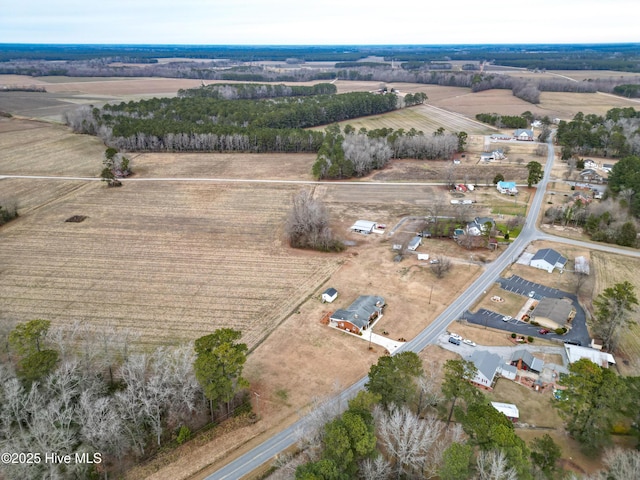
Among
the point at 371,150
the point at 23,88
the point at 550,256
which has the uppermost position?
the point at 23,88

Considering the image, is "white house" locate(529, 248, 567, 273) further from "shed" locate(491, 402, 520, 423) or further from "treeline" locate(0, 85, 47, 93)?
"treeline" locate(0, 85, 47, 93)

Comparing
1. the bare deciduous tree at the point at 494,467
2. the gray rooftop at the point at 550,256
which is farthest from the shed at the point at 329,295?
the gray rooftop at the point at 550,256

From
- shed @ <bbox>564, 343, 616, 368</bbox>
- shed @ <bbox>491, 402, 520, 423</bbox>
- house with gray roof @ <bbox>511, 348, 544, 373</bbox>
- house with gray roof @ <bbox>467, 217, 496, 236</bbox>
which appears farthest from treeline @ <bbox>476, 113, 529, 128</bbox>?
shed @ <bbox>491, 402, 520, 423</bbox>

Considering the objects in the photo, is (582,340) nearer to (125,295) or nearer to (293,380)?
(293,380)

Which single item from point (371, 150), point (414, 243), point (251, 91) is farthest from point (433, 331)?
point (251, 91)

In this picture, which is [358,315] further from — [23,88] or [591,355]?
[23,88]

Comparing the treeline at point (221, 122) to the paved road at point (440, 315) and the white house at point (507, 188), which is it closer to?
the paved road at point (440, 315)
